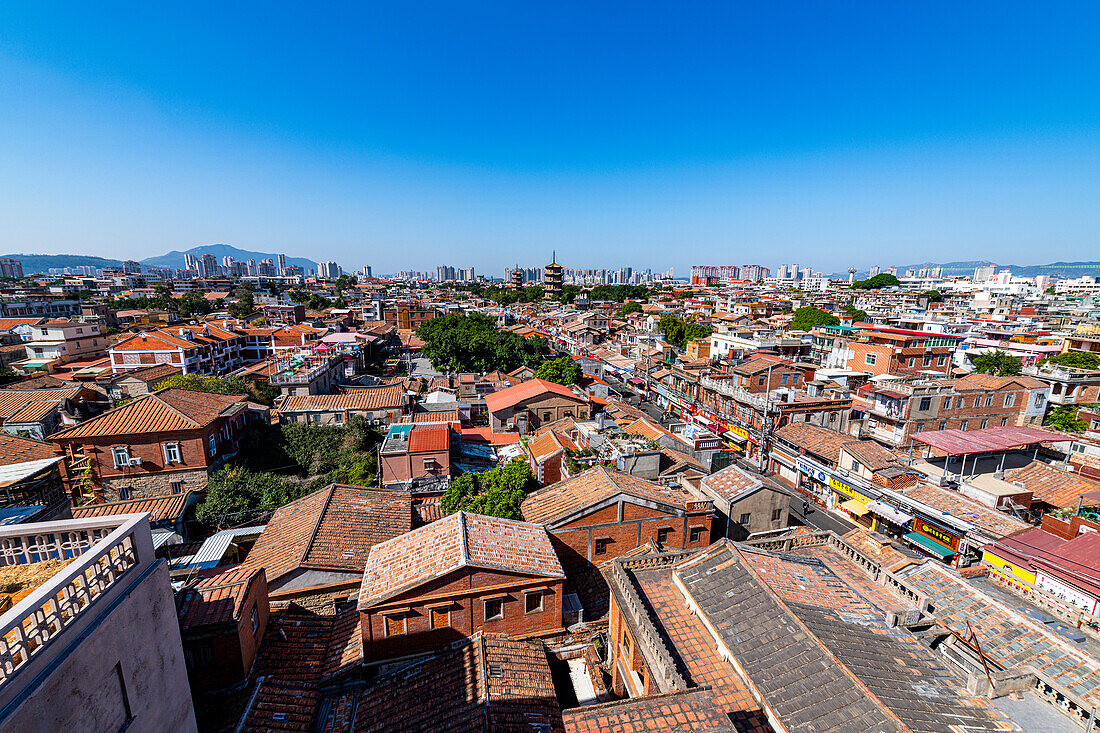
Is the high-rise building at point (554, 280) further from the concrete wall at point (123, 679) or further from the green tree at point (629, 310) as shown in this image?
the concrete wall at point (123, 679)

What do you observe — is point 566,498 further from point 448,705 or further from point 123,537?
point 123,537

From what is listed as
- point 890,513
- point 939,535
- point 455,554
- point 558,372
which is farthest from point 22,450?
point 939,535

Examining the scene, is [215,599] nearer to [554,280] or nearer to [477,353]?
[477,353]

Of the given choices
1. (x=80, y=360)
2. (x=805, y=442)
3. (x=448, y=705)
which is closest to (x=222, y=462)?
(x=448, y=705)

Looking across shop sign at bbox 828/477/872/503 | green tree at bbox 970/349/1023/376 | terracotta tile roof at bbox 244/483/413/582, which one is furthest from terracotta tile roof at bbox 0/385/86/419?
green tree at bbox 970/349/1023/376

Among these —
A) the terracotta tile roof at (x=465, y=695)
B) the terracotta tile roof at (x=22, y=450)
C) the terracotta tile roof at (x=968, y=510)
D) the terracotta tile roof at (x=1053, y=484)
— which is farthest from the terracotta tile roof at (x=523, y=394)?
the terracotta tile roof at (x=1053, y=484)

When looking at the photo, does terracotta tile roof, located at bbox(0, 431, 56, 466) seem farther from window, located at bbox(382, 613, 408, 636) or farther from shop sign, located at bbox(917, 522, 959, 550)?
shop sign, located at bbox(917, 522, 959, 550)
